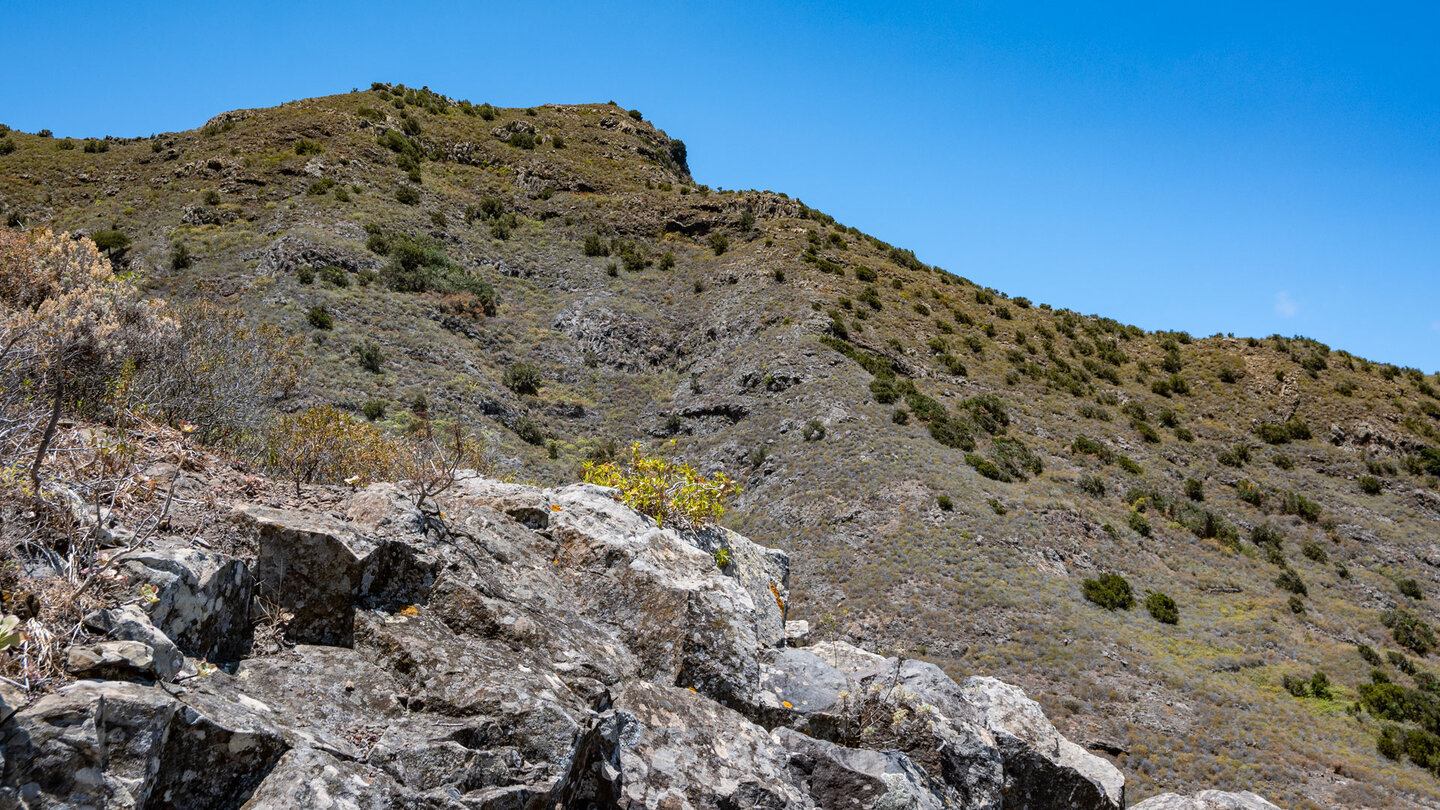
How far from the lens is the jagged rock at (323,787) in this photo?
398 centimetres

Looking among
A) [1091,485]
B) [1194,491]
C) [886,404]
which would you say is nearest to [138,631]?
[886,404]

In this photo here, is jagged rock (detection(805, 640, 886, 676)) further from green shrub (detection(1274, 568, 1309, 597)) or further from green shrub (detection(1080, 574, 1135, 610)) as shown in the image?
green shrub (detection(1274, 568, 1309, 597))

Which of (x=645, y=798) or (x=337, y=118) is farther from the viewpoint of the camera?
(x=337, y=118)

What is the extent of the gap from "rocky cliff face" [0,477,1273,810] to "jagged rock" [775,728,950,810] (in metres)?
0.02

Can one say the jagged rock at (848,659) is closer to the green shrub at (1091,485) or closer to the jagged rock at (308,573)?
the jagged rock at (308,573)

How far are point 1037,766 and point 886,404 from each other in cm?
2506

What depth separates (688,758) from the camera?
6.16 m

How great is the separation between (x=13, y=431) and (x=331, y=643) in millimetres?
2763

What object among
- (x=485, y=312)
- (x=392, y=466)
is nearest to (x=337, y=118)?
(x=485, y=312)

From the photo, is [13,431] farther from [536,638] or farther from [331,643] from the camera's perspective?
[536,638]

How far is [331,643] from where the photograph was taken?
219 inches

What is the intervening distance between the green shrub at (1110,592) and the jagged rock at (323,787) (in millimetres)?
24602

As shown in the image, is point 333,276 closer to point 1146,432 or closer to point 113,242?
point 113,242

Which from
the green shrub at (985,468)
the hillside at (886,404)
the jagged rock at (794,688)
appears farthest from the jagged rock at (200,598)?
the green shrub at (985,468)
